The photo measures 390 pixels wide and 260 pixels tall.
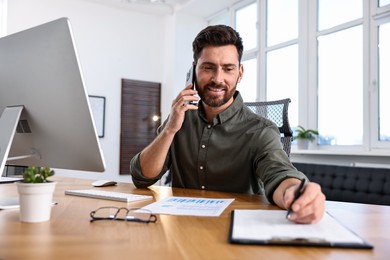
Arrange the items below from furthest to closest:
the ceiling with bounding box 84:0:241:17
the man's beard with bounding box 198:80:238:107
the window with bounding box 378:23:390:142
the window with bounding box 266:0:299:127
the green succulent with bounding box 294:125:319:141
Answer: the ceiling with bounding box 84:0:241:17
the window with bounding box 266:0:299:127
the green succulent with bounding box 294:125:319:141
the window with bounding box 378:23:390:142
the man's beard with bounding box 198:80:238:107

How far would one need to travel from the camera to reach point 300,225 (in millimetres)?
767

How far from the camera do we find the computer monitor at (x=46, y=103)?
0.90 meters

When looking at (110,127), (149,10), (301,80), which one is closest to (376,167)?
(301,80)

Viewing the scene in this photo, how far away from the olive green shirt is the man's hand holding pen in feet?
1.75

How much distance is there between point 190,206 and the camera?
3.33ft

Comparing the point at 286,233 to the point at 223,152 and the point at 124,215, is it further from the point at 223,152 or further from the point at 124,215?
the point at 223,152

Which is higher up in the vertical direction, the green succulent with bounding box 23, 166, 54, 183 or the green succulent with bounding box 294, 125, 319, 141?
the green succulent with bounding box 294, 125, 319, 141

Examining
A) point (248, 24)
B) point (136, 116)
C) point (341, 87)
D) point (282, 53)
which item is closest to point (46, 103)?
point (341, 87)

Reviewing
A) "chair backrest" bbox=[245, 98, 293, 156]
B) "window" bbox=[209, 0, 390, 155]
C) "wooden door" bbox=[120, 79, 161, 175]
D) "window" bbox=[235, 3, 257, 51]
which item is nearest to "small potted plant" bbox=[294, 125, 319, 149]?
"window" bbox=[209, 0, 390, 155]

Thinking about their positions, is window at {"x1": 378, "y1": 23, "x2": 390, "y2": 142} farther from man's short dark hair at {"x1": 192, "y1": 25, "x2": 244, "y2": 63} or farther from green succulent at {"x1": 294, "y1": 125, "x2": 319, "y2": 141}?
man's short dark hair at {"x1": 192, "y1": 25, "x2": 244, "y2": 63}

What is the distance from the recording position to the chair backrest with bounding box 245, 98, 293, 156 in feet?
6.05

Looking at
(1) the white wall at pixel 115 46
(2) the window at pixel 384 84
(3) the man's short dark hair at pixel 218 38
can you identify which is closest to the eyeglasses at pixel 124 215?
(3) the man's short dark hair at pixel 218 38

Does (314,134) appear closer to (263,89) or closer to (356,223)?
(263,89)

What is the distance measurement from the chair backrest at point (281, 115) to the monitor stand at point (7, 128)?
4.28 ft
